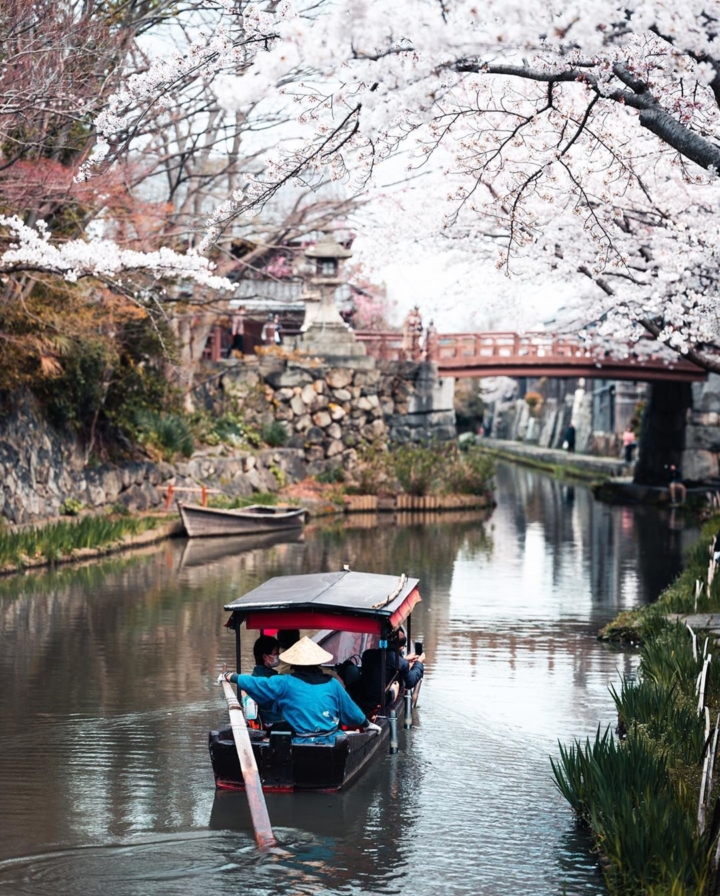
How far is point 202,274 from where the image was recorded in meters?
20.2

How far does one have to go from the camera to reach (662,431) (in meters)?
46.9

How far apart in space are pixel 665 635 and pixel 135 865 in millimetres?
7096

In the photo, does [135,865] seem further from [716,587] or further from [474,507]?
[474,507]

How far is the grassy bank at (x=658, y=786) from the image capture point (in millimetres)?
6867

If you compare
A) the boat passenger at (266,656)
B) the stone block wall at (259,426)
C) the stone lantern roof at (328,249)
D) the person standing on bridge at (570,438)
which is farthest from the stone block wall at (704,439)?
the boat passenger at (266,656)

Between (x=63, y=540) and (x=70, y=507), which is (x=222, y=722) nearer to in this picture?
(x=63, y=540)

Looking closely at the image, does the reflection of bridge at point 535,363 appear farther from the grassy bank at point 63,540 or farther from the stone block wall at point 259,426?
the grassy bank at point 63,540

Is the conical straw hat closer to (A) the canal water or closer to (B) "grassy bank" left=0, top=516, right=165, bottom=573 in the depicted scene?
(A) the canal water

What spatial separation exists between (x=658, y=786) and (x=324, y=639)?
549cm

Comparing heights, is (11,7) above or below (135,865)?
above

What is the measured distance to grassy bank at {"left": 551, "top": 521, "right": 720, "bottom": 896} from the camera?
6.87m

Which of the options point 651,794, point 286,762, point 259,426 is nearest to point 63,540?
point 286,762

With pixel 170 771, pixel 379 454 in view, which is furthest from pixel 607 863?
pixel 379 454

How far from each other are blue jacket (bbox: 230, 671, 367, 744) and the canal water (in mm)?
509
